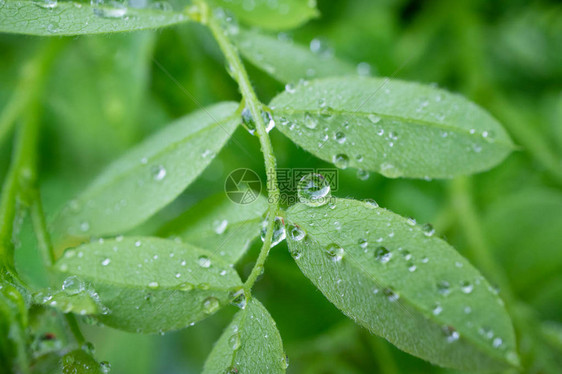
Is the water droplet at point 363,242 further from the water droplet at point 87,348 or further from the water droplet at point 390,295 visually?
the water droplet at point 87,348

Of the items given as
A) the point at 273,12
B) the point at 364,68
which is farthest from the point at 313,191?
the point at 364,68

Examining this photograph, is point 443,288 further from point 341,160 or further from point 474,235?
point 474,235

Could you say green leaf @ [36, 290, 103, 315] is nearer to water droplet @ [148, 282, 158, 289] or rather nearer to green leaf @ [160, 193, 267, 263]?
water droplet @ [148, 282, 158, 289]

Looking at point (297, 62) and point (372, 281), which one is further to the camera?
point (297, 62)

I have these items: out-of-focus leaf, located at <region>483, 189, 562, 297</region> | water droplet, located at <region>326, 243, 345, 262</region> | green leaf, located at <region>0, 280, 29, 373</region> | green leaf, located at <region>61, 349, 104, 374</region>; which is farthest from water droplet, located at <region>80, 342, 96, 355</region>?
out-of-focus leaf, located at <region>483, 189, 562, 297</region>

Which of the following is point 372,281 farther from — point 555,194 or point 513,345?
point 555,194

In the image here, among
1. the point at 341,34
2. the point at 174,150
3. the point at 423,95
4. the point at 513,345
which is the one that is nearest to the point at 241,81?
the point at 174,150

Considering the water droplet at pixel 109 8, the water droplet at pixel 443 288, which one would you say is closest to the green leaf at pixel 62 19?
the water droplet at pixel 109 8
